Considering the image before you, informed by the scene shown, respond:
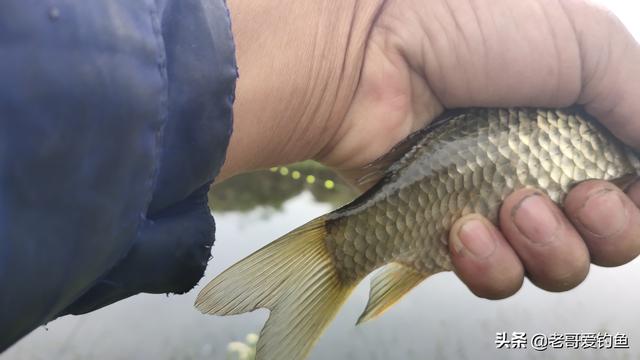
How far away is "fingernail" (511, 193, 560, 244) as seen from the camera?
3.27ft

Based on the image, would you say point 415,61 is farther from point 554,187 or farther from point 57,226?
point 57,226

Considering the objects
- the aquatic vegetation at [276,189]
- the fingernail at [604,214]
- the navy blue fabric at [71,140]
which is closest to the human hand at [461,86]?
the fingernail at [604,214]

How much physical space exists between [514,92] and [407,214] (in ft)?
1.10

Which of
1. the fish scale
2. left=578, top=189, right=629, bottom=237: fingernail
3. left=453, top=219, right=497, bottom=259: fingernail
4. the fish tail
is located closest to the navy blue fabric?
the fish tail

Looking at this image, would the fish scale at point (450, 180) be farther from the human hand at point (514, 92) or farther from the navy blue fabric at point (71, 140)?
the navy blue fabric at point (71, 140)

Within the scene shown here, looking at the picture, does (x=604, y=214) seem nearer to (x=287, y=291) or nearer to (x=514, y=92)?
(x=514, y=92)

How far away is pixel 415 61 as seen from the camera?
1197 mm

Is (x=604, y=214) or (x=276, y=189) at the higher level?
(x=604, y=214)

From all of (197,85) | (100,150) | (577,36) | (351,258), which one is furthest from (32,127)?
(577,36)

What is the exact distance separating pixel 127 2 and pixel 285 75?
615 millimetres

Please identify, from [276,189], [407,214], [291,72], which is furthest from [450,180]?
[276,189]

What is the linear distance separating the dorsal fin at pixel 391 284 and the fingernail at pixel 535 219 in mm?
183

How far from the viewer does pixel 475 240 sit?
998 millimetres

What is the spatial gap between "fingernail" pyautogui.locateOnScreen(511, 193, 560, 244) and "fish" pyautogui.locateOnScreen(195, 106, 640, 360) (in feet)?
0.09
